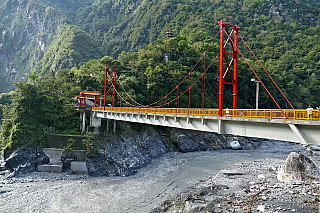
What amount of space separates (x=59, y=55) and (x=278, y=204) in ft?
275

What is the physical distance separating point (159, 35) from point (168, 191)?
80114 millimetres

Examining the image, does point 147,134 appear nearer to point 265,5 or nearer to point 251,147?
point 251,147

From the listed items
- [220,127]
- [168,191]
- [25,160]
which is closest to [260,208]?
[220,127]

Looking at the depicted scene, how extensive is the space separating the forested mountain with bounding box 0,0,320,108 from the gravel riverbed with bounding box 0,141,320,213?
20064 millimetres

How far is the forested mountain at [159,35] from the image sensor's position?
205ft

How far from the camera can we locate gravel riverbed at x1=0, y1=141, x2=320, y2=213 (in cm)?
1327

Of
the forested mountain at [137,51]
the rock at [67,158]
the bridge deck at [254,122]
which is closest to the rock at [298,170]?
the bridge deck at [254,122]

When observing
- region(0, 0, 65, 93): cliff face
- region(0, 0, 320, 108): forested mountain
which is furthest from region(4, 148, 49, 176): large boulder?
region(0, 0, 65, 93): cliff face

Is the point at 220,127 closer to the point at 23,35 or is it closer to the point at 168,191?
the point at 168,191

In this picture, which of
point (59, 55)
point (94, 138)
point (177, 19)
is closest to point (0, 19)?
point (59, 55)

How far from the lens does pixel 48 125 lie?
27859 millimetres

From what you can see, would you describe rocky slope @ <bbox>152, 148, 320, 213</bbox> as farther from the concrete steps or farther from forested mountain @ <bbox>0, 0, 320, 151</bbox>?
forested mountain @ <bbox>0, 0, 320, 151</bbox>

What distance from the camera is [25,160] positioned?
2306cm

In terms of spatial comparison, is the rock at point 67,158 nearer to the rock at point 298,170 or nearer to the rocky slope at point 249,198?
the rocky slope at point 249,198
